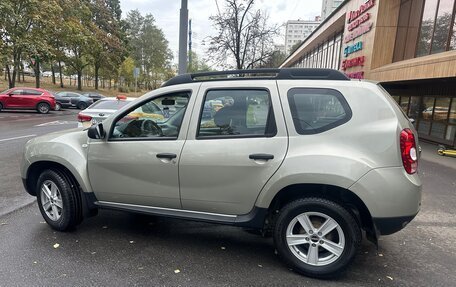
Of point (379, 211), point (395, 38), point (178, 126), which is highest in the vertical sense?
point (395, 38)

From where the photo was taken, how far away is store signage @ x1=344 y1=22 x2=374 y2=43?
1452 cm

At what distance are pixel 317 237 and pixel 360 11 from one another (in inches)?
618

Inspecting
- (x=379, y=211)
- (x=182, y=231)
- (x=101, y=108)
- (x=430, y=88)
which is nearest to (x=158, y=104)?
(x=182, y=231)

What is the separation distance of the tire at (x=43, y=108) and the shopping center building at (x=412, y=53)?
61.1 ft

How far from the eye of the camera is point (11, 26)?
66.2 ft

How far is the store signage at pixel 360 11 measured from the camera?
14205 mm

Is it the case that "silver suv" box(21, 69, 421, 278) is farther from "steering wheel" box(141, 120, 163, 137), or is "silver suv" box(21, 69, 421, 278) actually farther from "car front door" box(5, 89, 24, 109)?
"car front door" box(5, 89, 24, 109)

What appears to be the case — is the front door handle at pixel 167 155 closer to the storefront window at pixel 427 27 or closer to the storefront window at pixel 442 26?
the storefront window at pixel 442 26

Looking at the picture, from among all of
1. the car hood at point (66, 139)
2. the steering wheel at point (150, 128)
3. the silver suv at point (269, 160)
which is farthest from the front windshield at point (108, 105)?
the steering wheel at point (150, 128)

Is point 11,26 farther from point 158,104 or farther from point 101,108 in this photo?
point 158,104

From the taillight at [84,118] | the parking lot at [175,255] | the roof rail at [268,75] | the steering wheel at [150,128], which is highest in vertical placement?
the roof rail at [268,75]

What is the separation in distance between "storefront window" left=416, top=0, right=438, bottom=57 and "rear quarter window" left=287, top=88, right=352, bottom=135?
451 inches

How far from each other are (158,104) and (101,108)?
20.5 ft

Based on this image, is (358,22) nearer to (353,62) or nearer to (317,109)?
(353,62)
